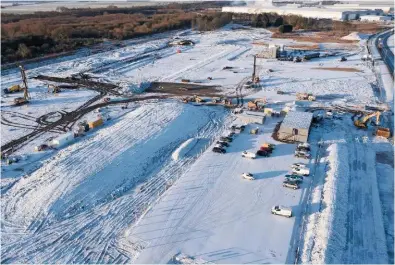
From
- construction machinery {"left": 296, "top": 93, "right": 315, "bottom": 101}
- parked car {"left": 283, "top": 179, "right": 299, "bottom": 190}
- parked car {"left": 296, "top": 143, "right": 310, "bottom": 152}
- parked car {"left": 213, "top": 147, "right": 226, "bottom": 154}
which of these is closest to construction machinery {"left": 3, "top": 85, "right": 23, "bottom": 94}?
parked car {"left": 213, "top": 147, "right": 226, "bottom": 154}

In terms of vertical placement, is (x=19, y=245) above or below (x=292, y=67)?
below

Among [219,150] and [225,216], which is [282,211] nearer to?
[225,216]

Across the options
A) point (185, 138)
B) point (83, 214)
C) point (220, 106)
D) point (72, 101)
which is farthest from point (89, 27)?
point (83, 214)

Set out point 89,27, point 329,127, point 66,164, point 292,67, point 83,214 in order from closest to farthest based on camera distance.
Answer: point 83,214 < point 66,164 < point 329,127 < point 292,67 < point 89,27

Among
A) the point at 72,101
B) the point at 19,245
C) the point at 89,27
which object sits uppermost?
the point at 89,27

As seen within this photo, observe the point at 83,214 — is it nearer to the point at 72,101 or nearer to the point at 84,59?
Result: the point at 72,101

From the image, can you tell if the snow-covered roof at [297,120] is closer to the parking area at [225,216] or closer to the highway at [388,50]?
the parking area at [225,216]

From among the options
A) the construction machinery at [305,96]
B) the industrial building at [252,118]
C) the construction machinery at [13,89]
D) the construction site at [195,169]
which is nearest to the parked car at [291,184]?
the construction site at [195,169]
